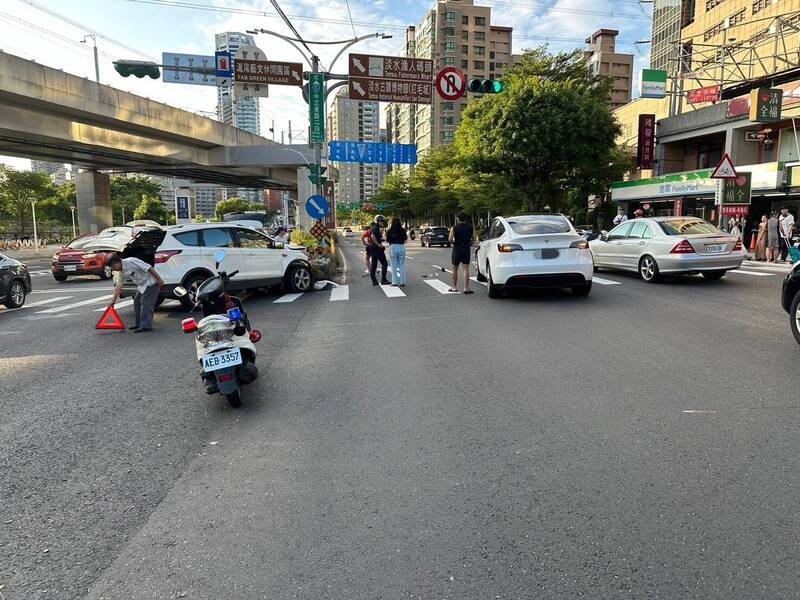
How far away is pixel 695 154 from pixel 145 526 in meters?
37.3

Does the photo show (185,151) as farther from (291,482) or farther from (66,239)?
(291,482)

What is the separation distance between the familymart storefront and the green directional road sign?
16.1 meters

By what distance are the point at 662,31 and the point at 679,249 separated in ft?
215

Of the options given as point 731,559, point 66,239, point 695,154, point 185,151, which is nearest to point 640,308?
point 731,559

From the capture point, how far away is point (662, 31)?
65750 mm

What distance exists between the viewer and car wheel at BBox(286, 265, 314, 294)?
1392cm

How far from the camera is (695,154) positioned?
3378 centimetres

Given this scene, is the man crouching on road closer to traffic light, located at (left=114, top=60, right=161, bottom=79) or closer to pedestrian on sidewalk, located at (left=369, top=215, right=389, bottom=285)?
pedestrian on sidewalk, located at (left=369, top=215, right=389, bottom=285)

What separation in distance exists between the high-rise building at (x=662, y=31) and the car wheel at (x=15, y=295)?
65.5 m

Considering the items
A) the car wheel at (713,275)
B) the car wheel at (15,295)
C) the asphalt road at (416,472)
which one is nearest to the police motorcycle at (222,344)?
the asphalt road at (416,472)

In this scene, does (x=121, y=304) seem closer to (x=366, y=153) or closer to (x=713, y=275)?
(x=713, y=275)

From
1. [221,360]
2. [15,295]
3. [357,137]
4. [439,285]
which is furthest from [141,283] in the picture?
[357,137]

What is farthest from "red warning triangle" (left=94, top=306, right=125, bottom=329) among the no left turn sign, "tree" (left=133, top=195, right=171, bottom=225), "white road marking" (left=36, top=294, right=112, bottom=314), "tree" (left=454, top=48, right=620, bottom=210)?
"tree" (left=133, top=195, right=171, bottom=225)

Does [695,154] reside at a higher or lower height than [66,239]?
higher
